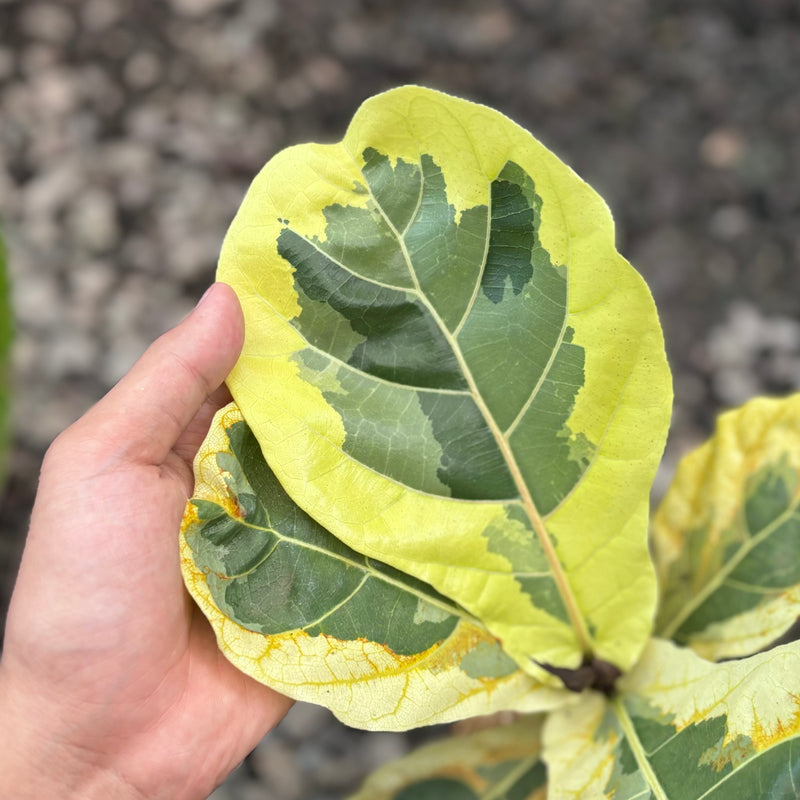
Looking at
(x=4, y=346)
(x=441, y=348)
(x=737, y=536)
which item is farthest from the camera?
(x=4, y=346)

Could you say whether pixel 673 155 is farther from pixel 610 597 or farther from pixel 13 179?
pixel 13 179

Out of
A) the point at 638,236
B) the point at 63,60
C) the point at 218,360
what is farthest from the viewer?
the point at 63,60

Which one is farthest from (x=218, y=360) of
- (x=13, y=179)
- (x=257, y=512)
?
(x=13, y=179)

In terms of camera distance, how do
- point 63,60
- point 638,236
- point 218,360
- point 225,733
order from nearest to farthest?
point 218,360 < point 225,733 < point 638,236 < point 63,60

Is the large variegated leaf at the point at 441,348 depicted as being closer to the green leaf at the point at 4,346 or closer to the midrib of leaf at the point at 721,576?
the midrib of leaf at the point at 721,576

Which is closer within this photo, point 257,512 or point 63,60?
point 257,512

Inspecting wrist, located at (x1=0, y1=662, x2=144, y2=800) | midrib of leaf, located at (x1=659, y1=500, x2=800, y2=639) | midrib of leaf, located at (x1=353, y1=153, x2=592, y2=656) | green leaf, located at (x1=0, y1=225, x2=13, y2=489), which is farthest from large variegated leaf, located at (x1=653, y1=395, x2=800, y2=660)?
green leaf, located at (x1=0, y1=225, x2=13, y2=489)

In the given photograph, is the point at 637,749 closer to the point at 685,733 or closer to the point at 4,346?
the point at 685,733

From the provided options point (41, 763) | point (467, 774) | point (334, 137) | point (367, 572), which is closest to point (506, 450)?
point (367, 572)
